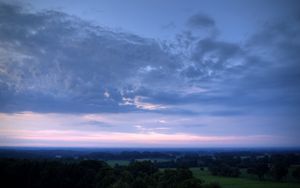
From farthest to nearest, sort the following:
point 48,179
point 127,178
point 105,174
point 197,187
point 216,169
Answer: point 216,169
point 48,179
point 105,174
point 127,178
point 197,187

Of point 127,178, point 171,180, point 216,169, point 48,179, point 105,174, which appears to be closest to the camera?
point 171,180

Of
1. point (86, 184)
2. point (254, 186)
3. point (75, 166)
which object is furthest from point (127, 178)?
point (254, 186)

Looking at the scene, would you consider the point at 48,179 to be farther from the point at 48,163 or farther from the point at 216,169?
the point at 216,169

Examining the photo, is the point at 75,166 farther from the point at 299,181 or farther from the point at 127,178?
the point at 299,181

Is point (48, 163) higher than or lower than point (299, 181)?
higher

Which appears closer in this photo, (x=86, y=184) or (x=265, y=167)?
(x=86, y=184)

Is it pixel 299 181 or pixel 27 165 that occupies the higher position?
pixel 27 165

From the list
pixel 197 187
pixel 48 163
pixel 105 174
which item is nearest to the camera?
pixel 197 187

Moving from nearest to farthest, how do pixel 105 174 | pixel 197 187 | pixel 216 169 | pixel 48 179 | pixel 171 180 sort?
pixel 197 187 < pixel 171 180 < pixel 105 174 < pixel 48 179 < pixel 216 169

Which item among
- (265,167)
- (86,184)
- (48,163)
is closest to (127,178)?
(86,184)
